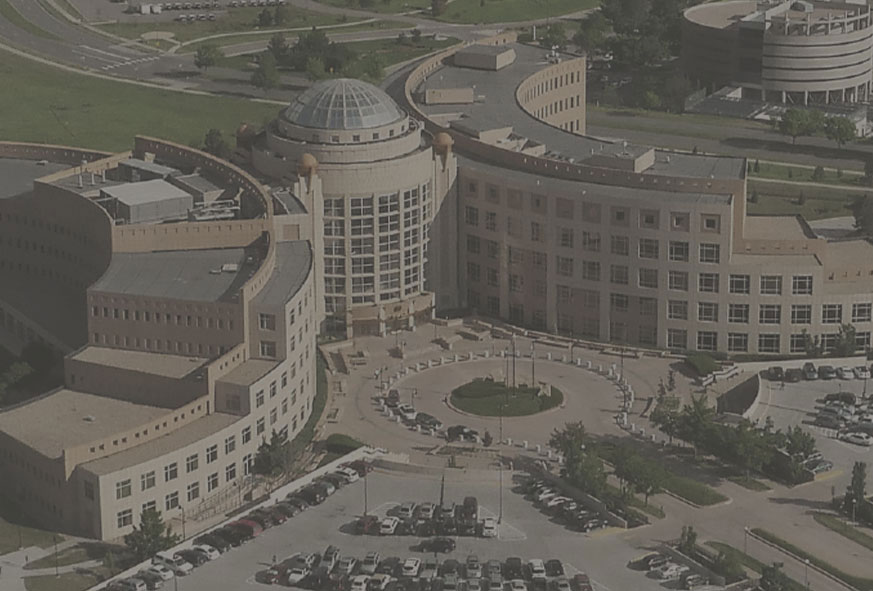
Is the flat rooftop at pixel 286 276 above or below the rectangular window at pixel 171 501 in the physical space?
above

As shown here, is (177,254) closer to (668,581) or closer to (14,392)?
(14,392)

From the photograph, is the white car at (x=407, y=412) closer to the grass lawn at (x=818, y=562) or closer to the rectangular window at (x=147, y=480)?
the rectangular window at (x=147, y=480)

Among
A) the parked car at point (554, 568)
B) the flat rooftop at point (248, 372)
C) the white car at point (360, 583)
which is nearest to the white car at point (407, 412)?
the flat rooftop at point (248, 372)

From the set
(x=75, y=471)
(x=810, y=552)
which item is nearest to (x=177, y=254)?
(x=75, y=471)

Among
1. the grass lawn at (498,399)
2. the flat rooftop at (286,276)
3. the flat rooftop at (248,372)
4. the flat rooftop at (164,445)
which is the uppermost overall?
the flat rooftop at (286,276)

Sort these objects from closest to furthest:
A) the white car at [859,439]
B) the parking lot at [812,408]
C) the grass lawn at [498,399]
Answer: the parking lot at [812,408], the white car at [859,439], the grass lawn at [498,399]

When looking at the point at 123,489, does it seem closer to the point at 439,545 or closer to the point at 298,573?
the point at 298,573
